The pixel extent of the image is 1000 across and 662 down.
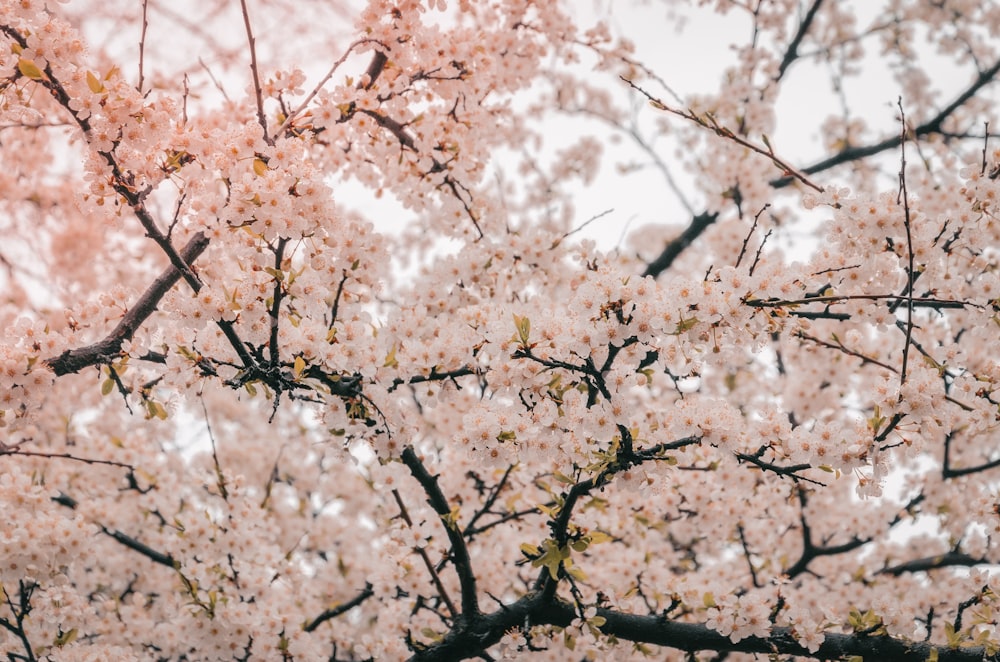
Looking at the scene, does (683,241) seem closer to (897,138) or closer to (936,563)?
(897,138)

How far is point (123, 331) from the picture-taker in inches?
126

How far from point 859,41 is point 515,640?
279 inches

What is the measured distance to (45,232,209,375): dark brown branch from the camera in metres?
3.09

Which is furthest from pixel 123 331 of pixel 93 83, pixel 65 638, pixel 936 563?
pixel 936 563

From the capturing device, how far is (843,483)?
6.46 meters

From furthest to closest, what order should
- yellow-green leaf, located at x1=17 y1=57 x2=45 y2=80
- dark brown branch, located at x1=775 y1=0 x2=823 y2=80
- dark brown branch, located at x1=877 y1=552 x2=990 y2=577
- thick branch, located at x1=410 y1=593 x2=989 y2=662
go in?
dark brown branch, located at x1=775 y1=0 x2=823 y2=80 → dark brown branch, located at x1=877 y1=552 x2=990 y2=577 → thick branch, located at x1=410 y1=593 x2=989 y2=662 → yellow-green leaf, located at x1=17 y1=57 x2=45 y2=80

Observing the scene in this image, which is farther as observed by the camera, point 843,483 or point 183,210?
point 843,483

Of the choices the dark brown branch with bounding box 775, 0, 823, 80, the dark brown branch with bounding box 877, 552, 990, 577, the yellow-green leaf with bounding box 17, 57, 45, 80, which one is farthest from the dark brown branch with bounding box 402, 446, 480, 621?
the dark brown branch with bounding box 775, 0, 823, 80

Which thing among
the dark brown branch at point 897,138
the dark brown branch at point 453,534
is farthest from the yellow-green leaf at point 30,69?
the dark brown branch at point 897,138

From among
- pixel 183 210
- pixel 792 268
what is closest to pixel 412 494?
pixel 183 210

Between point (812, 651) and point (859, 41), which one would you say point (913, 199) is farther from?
point (859, 41)

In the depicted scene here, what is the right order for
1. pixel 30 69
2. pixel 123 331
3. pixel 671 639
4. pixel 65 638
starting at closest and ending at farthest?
1. pixel 30 69
2. pixel 123 331
3. pixel 671 639
4. pixel 65 638

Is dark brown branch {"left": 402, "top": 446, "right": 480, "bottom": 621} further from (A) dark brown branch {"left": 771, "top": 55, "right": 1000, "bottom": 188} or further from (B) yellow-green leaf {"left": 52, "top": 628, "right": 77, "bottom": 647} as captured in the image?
(A) dark brown branch {"left": 771, "top": 55, "right": 1000, "bottom": 188}

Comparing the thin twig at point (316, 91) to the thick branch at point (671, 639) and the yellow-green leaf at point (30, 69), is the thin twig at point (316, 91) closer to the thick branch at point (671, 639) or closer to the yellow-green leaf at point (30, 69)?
the yellow-green leaf at point (30, 69)
